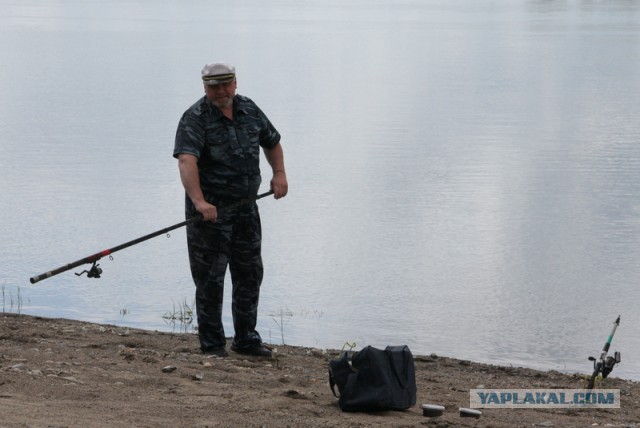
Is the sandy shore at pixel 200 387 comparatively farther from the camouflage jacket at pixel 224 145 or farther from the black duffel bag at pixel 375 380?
the camouflage jacket at pixel 224 145

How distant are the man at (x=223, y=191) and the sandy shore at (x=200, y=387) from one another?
214 millimetres

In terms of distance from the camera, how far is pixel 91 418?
4.96m

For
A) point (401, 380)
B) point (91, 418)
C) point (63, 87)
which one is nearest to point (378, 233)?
point (401, 380)

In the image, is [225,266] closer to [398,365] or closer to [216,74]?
[216,74]

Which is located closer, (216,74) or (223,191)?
(216,74)

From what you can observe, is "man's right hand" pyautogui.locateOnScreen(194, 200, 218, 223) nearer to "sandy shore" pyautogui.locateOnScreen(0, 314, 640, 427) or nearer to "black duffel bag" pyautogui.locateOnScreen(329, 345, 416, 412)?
"sandy shore" pyautogui.locateOnScreen(0, 314, 640, 427)

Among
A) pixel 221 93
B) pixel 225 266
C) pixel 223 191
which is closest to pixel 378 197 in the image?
pixel 225 266

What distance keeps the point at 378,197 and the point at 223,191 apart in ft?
20.1

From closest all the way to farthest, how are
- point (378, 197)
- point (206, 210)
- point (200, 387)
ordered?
point (200, 387) < point (206, 210) < point (378, 197)

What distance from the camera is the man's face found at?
659 centimetres

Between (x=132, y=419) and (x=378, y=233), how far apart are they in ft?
21.1

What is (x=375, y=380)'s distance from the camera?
551 cm

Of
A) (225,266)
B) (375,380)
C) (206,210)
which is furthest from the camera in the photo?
(225,266)

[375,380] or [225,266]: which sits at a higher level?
[225,266]
